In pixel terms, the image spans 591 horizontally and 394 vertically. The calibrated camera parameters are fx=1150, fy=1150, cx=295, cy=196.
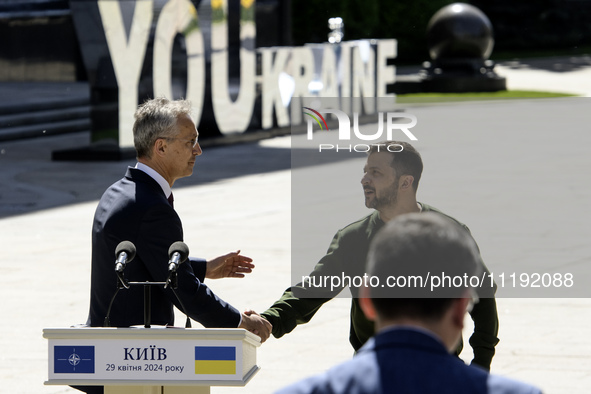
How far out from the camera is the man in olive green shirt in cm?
416

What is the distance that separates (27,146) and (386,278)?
19.7 metres

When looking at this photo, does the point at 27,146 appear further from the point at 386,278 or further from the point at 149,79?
the point at 386,278

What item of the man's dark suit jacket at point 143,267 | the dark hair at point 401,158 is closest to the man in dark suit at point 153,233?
the man's dark suit jacket at point 143,267

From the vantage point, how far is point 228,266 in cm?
475

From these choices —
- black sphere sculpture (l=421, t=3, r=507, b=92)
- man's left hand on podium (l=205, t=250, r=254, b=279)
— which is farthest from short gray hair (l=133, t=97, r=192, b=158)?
black sphere sculpture (l=421, t=3, r=507, b=92)

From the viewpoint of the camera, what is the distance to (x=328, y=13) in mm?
44781

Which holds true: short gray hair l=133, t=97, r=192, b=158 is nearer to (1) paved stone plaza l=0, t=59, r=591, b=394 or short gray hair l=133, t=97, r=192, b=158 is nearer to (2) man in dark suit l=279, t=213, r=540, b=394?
(1) paved stone plaza l=0, t=59, r=591, b=394

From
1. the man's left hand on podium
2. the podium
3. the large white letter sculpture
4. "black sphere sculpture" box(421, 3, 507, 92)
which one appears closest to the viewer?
the podium

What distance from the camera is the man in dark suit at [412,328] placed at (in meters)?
2.22

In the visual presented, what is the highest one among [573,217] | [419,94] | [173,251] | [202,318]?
[173,251]

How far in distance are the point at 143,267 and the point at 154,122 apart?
1.89ft

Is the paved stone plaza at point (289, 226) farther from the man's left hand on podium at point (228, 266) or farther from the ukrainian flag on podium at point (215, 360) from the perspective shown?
the ukrainian flag on podium at point (215, 360)

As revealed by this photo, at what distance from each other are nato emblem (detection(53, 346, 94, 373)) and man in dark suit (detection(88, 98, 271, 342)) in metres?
0.55

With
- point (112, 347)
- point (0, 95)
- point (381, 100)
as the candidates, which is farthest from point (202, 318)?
point (0, 95)
